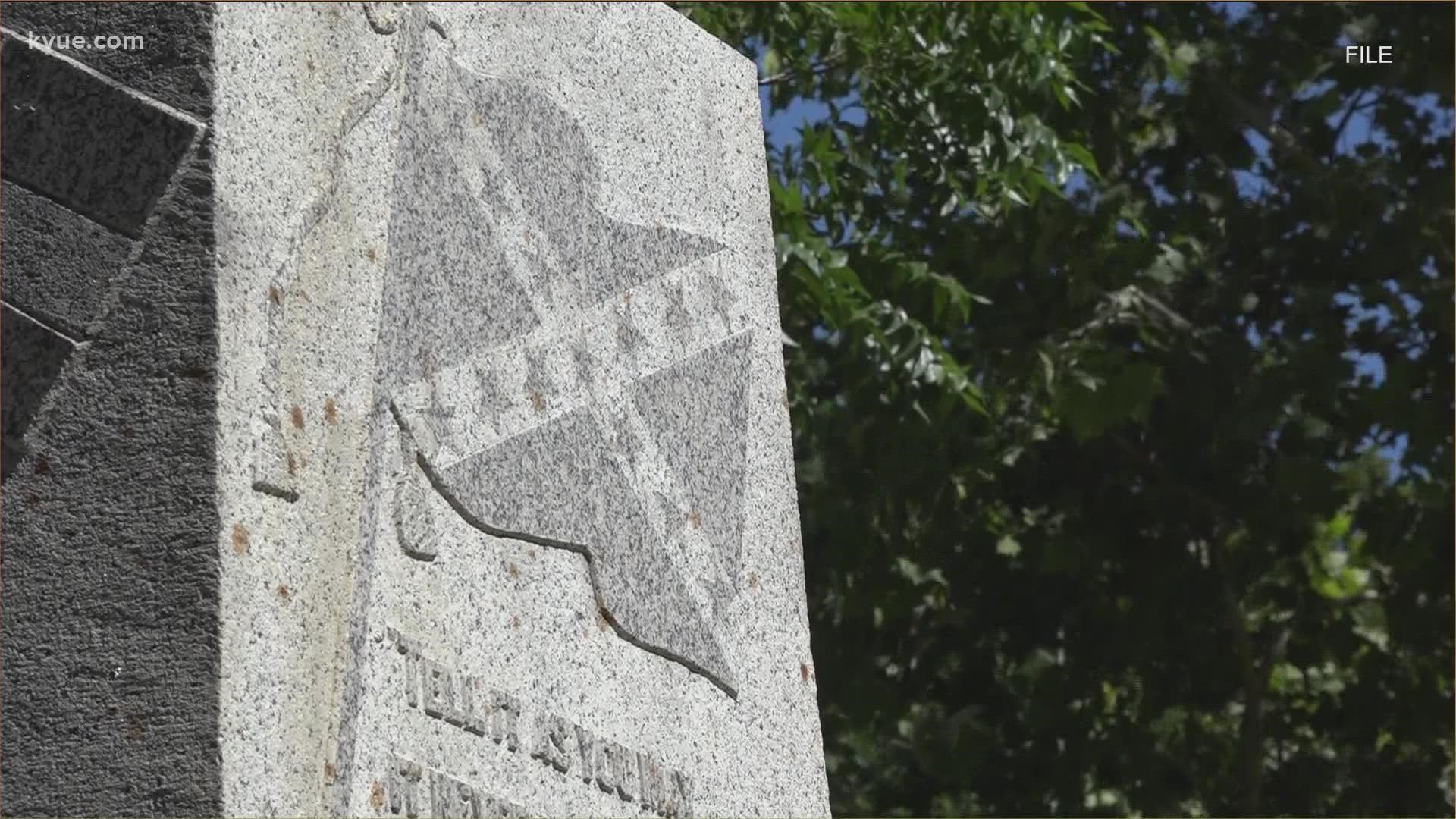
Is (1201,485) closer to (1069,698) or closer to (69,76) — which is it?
(1069,698)

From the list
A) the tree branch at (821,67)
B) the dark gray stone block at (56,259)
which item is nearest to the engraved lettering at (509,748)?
the dark gray stone block at (56,259)

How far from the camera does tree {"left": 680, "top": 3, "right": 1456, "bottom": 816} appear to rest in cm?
826

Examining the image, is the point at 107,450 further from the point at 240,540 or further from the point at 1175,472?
the point at 1175,472

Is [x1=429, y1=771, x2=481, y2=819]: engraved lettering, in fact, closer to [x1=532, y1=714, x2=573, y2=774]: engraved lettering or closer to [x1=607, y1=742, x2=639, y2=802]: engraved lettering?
[x1=532, y1=714, x2=573, y2=774]: engraved lettering

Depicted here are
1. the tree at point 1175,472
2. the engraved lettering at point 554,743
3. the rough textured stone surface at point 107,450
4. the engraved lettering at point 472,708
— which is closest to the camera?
the rough textured stone surface at point 107,450

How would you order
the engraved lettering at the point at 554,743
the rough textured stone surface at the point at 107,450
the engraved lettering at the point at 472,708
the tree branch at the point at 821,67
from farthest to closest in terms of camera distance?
1. the tree branch at the point at 821,67
2. the engraved lettering at the point at 554,743
3. the engraved lettering at the point at 472,708
4. the rough textured stone surface at the point at 107,450

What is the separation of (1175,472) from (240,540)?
23.5 ft

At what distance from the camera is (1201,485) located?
28.6ft

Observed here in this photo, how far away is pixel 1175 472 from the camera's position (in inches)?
346

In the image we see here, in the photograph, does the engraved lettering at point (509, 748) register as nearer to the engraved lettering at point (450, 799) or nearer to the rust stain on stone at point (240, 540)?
the engraved lettering at point (450, 799)

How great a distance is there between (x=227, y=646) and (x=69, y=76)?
0.65 meters

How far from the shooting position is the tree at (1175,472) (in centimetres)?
826

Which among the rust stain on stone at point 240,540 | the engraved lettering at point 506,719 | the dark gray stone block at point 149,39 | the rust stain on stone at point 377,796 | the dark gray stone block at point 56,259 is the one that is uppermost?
the dark gray stone block at point 149,39

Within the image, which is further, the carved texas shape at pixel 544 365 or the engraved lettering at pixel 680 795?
the engraved lettering at pixel 680 795
